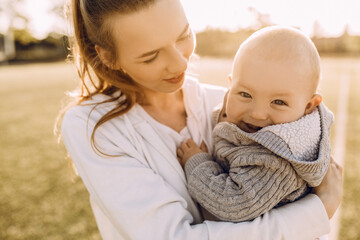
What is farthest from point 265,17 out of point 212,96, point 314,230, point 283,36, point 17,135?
point 17,135

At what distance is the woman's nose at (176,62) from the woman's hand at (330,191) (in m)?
0.90

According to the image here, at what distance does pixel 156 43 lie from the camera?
1.53 metres

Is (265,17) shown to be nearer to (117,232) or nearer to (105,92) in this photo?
(105,92)

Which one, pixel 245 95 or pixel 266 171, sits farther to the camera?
pixel 245 95

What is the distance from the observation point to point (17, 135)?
8.05 m

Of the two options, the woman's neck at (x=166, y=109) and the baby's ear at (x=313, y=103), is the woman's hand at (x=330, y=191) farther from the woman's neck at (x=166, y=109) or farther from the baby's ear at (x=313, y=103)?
the woman's neck at (x=166, y=109)

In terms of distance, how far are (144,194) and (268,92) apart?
2.37ft

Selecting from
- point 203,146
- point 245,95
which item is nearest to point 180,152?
point 203,146

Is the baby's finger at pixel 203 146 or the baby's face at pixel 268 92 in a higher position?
the baby's face at pixel 268 92

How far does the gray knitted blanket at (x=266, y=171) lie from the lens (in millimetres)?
1346

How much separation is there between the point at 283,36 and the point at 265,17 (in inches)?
32.0

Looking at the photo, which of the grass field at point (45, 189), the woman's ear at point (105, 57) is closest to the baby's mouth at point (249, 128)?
the woman's ear at point (105, 57)

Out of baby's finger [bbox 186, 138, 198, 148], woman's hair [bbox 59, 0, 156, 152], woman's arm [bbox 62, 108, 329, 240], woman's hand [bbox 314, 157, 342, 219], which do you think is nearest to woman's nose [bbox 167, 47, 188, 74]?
woman's hair [bbox 59, 0, 156, 152]

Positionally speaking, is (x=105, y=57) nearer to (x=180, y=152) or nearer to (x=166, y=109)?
(x=166, y=109)
